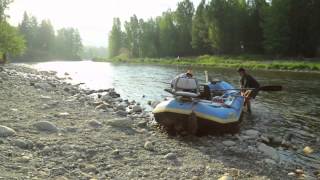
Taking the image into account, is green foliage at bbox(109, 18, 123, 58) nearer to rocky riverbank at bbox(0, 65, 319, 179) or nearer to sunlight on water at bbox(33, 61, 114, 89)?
sunlight on water at bbox(33, 61, 114, 89)

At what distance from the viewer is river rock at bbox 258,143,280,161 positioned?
12188 millimetres

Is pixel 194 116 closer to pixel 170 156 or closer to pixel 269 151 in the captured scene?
pixel 269 151

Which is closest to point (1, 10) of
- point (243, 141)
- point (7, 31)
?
point (7, 31)

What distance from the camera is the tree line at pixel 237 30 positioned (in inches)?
2648

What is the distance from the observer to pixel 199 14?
94000 millimetres

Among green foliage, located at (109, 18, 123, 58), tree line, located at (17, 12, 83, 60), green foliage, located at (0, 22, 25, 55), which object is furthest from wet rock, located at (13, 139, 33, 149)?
green foliage, located at (109, 18, 123, 58)

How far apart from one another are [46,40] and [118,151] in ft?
517

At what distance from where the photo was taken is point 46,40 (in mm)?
160875

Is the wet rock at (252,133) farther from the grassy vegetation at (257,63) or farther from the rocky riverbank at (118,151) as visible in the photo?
the grassy vegetation at (257,63)

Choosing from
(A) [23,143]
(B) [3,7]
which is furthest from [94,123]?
(B) [3,7]

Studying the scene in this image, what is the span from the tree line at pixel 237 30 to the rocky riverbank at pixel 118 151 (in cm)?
5550

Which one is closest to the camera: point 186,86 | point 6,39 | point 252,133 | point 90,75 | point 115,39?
point 186,86

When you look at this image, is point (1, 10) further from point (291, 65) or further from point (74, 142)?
point (74, 142)

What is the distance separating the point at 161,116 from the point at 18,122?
4.82 metres
